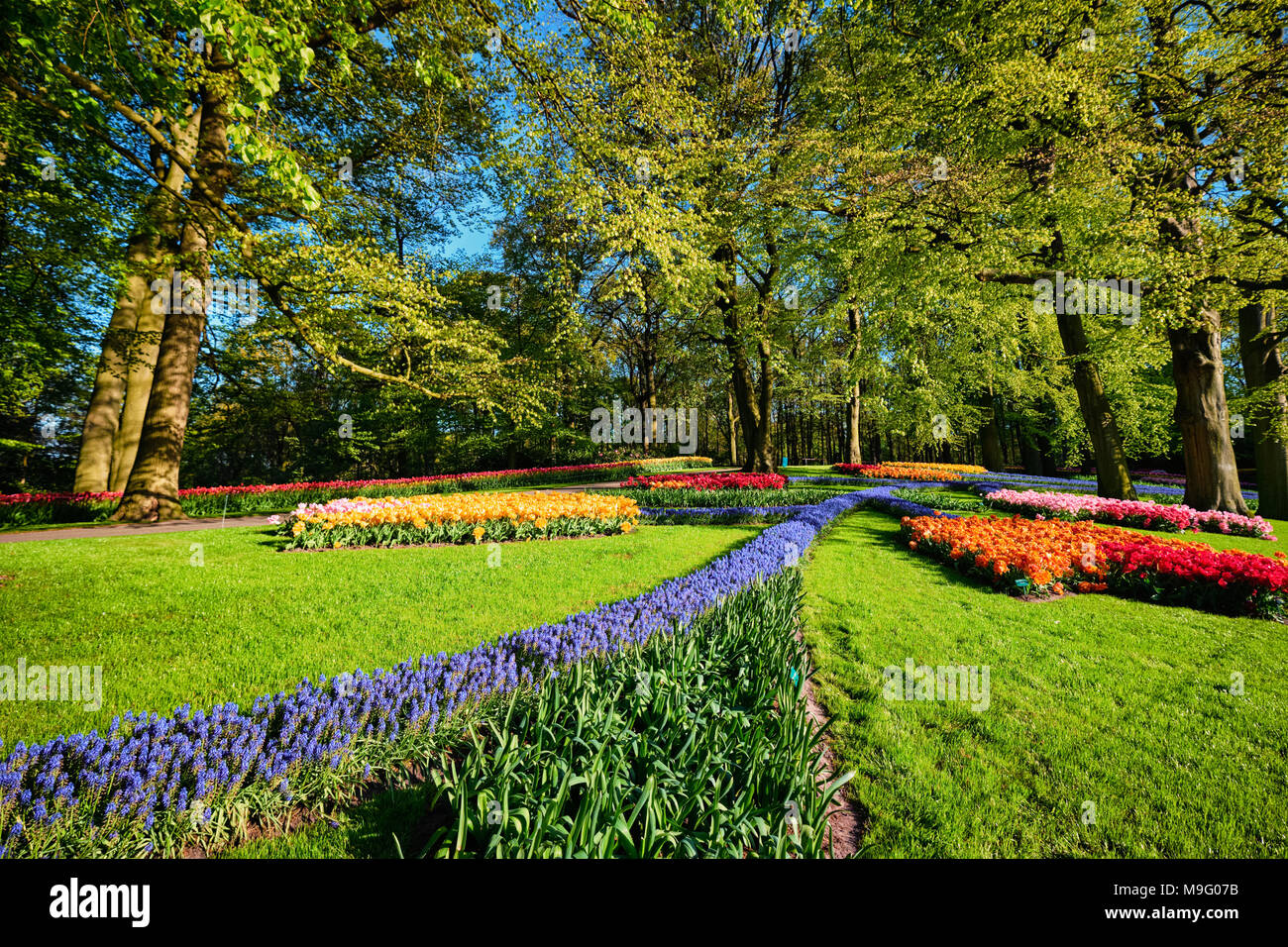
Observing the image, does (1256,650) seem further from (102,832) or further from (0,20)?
(0,20)

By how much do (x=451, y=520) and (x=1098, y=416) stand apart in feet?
52.1

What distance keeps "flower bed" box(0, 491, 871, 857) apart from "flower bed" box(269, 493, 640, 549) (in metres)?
5.92

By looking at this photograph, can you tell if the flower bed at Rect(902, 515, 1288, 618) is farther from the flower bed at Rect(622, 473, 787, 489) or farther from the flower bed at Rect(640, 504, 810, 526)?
the flower bed at Rect(622, 473, 787, 489)

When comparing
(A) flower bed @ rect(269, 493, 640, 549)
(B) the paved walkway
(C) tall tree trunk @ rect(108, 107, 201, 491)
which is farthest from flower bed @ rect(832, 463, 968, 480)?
(C) tall tree trunk @ rect(108, 107, 201, 491)

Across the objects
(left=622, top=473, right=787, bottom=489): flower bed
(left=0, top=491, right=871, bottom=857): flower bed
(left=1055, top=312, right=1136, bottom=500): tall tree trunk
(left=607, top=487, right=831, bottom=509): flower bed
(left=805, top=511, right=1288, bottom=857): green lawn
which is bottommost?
(left=805, top=511, right=1288, bottom=857): green lawn

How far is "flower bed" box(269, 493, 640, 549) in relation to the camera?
26.9 ft

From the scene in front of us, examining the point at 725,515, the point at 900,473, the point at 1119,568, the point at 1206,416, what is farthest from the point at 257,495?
the point at 900,473

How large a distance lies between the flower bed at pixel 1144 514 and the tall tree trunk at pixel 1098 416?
4.12ft

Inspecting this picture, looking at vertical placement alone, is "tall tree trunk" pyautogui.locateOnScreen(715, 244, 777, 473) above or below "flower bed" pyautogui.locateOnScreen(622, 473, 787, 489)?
above

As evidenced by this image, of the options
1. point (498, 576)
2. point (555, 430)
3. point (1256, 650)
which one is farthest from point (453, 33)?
point (555, 430)

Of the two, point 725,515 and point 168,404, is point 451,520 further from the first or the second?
point 168,404

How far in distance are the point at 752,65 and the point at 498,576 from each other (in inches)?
733

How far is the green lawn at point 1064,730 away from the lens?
7.07 feet

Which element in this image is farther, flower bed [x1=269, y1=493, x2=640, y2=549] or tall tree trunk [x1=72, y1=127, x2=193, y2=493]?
tall tree trunk [x1=72, y1=127, x2=193, y2=493]
